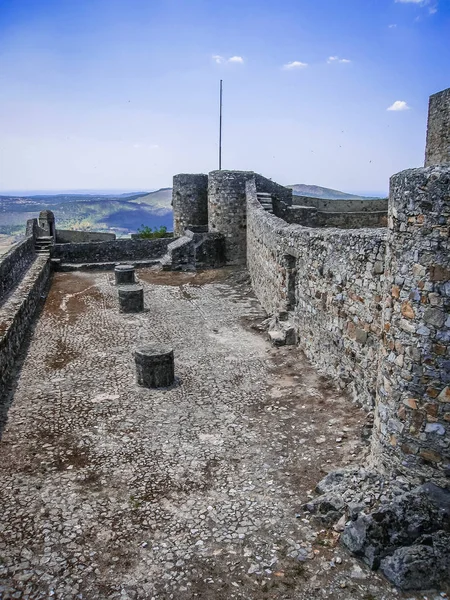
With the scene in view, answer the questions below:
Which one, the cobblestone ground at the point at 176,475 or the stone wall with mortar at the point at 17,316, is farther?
the stone wall with mortar at the point at 17,316

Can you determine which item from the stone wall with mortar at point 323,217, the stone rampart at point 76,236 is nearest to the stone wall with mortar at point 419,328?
the stone wall with mortar at point 323,217

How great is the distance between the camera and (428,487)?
4.72m

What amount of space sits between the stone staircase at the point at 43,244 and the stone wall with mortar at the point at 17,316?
429 cm

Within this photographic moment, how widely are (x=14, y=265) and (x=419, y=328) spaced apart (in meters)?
13.7

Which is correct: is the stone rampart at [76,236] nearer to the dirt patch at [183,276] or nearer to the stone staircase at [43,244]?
the stone staircase at [43,244]

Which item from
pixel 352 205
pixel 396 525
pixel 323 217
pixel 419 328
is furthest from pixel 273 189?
pixel 396 525

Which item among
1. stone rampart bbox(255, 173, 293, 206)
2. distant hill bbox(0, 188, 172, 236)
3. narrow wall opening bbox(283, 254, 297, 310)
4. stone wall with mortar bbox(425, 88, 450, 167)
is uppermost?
Answer: stone wall with mortar bbox(425, 88, 450, 167)

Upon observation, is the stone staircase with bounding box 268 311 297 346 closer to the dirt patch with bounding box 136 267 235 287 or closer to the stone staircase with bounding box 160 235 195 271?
the dirt patch with bounding box 136 267 235 287

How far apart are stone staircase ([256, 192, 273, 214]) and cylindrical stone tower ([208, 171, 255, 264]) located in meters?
1.06

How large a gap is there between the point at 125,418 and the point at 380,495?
3.88 meters

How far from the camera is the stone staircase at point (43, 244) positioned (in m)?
21.2

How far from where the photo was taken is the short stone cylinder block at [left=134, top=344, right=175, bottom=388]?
842 cm

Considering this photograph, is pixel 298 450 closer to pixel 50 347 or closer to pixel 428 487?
pixel 428 487

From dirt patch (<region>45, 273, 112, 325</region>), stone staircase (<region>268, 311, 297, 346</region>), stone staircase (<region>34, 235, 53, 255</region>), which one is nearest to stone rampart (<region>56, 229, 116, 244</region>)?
stone staircase (<region>34, 235, 53, 255</region>)
